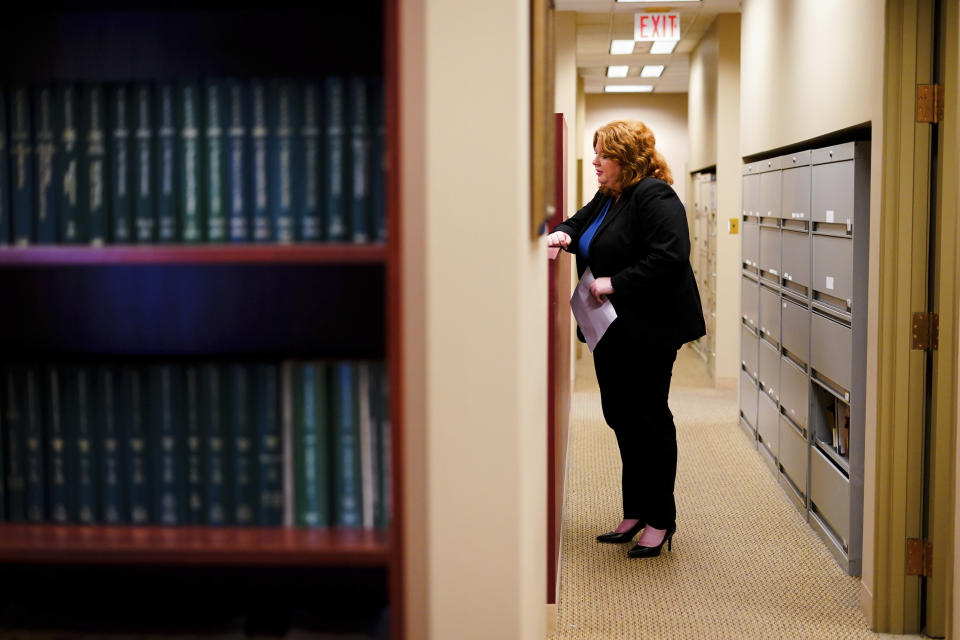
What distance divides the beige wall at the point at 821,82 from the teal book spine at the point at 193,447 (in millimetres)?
2299

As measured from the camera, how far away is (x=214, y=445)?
1.69m

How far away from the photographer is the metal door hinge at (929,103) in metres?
3.13

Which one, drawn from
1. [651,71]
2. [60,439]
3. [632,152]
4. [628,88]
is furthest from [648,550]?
[628,88]

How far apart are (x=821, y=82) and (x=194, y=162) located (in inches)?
125

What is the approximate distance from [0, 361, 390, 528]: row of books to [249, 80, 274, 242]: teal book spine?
0.70ft

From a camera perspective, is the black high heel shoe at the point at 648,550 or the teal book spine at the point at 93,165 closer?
the teal book spine at the point at 93,165

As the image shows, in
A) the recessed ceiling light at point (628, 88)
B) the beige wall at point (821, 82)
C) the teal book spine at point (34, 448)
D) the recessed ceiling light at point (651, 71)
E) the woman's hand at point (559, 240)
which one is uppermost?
the recessed ceiling light at point (628, 88)

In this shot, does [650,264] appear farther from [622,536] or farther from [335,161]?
[335,161]

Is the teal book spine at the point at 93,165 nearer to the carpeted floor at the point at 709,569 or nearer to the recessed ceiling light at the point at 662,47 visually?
the carpeted floor at the point at 709,569

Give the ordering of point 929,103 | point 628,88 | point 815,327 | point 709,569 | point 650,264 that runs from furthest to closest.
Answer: point 628,88 → point 815,327 → point 709,569 → point 650,264 → point 929,103

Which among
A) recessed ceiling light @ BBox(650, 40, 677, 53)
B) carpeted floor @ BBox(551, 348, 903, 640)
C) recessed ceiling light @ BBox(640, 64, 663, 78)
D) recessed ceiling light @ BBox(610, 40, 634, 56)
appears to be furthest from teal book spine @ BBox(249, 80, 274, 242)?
recessed ceiling light @ BBox(640, 64, 663, 78)

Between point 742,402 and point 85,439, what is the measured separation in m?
5.27

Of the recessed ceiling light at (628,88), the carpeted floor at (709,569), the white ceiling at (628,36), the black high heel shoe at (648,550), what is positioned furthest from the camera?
the recessed ceiling light at (628,88)

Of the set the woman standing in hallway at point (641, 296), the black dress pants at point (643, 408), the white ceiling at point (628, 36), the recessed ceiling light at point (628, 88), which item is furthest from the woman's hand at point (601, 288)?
the recessed ceiling light at point (628, 88)
